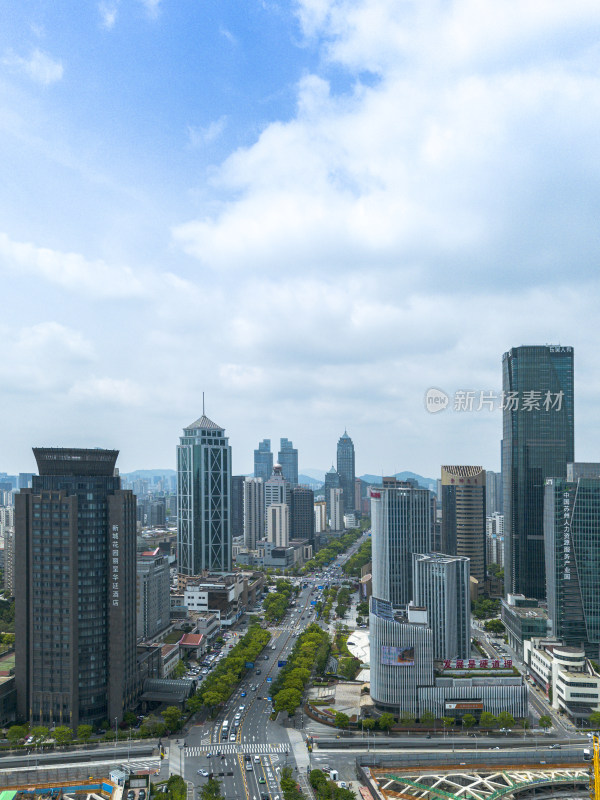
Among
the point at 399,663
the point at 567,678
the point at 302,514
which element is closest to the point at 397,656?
the point at 399,663

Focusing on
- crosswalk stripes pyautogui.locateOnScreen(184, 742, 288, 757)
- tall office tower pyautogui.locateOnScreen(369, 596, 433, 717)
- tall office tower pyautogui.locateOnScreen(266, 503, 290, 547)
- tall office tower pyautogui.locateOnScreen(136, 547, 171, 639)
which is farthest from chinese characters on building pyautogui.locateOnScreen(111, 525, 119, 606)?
tall office tower pyautogui.locateOnScreen(266, 503, 290, 547)

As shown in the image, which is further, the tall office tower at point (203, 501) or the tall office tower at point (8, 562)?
the tall office tower at point (8, 562)

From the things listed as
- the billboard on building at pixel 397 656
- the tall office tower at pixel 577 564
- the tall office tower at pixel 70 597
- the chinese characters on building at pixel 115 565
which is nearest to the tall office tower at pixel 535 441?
the tall office tower at pixel 577 564

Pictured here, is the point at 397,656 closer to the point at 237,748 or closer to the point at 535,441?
the point at 237,748

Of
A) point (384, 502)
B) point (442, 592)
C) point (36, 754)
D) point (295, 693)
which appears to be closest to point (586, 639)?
point (442, 592)

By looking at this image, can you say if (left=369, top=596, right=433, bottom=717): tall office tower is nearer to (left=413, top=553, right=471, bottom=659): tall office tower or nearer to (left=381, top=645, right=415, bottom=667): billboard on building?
(left=381, top=645, right=415, bottom=667): billboard on building

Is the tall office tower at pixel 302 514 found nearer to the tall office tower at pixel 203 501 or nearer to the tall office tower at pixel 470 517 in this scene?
the tall office tower at pixel 203 501
